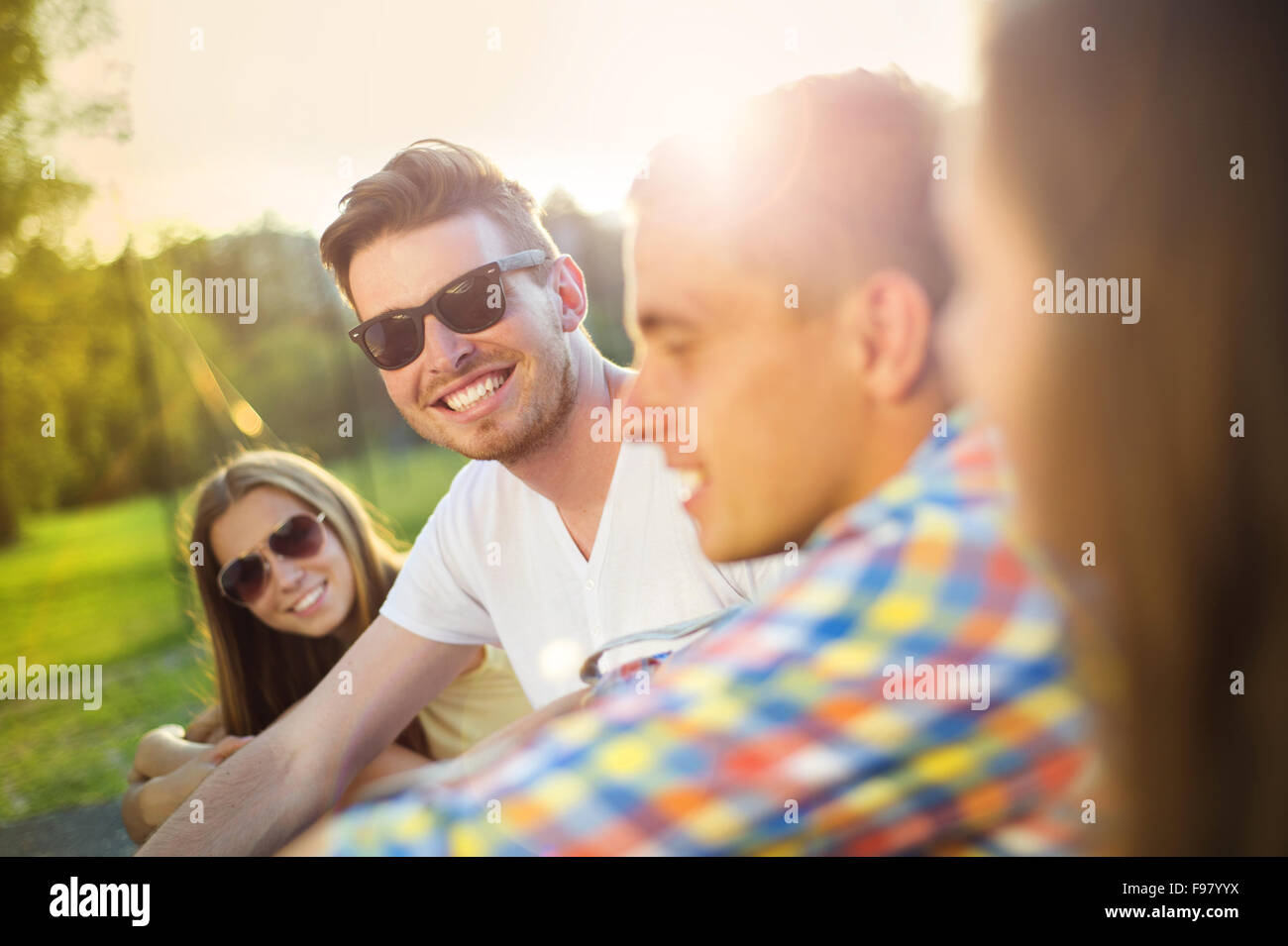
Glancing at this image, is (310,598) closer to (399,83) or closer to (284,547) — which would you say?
(284,547)

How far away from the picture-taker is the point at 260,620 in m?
2.59

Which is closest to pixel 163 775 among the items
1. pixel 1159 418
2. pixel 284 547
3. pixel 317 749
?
pixel 317 749

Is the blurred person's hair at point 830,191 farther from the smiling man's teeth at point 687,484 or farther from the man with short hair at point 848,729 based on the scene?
the smiling man's teeth at point 687,484

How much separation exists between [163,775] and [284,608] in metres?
0.57

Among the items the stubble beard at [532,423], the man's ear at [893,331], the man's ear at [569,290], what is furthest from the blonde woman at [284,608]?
the man's ear at [893,331]

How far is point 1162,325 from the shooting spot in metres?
1.11

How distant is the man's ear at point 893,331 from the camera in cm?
147

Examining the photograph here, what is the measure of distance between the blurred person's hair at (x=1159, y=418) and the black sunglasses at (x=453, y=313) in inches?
51.6

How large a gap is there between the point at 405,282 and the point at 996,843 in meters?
1.75

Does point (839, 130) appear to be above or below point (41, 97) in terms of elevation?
below

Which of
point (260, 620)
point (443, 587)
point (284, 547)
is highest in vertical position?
point (284, 547)

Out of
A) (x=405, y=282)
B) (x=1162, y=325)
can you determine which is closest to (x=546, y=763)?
(x=1162, y=325)
